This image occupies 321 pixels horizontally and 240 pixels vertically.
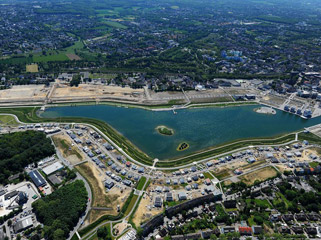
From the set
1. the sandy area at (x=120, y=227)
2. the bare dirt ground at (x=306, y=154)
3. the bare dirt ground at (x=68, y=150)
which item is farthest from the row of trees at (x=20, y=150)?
the bare dirt ground at (x=306, y=154)

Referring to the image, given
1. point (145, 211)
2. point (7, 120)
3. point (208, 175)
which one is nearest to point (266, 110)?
point (208, 175)

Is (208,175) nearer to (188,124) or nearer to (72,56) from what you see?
(188,124)

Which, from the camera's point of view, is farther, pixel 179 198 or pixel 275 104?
pixel 275 104

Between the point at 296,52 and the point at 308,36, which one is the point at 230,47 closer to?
the point at 296,52

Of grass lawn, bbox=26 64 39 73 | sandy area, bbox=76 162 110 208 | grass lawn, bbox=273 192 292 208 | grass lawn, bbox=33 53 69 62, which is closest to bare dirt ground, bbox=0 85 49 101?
grass lawn, bbox=26 64 39 73

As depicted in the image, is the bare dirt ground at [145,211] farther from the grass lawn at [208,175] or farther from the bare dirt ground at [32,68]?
the bare dirt ground at [32,68]

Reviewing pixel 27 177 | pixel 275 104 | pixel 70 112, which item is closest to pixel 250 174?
pixel 275 104

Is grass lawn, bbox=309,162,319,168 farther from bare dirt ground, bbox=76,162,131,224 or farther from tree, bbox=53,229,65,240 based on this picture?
tree, bbox=53,229,65,240
